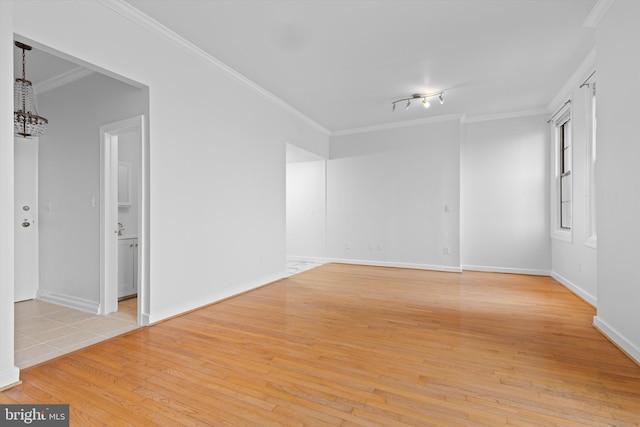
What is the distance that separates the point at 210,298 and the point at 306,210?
12.9ft

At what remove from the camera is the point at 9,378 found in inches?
77.4

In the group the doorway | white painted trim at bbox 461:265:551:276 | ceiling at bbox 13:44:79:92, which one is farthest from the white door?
white painted trim at bbox 461:265:551:276

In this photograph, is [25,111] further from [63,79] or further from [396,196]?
[396,196]

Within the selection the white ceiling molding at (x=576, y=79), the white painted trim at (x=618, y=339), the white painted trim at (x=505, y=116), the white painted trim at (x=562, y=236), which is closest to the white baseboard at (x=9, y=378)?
the white painted trim at (x=618, y=339)

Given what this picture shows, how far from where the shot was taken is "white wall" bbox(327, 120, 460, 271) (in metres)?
5.98

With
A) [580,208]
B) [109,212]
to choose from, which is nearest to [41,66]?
[109,212]

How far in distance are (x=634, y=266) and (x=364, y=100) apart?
397cm

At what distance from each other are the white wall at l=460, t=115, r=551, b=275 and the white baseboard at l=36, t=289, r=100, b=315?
19.5ft

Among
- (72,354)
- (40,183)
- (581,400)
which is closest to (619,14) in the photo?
(581,400)

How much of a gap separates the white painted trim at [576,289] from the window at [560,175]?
0.65m

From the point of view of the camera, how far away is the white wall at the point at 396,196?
5984 millimetres

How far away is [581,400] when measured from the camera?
5.92ft

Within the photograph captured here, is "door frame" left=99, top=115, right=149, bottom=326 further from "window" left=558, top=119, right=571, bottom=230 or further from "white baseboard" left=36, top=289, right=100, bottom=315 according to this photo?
"window" left=558, top=119, right=571, bottom=230

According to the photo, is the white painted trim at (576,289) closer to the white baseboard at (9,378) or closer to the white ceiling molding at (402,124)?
the white ceiling molding at (402,124)
